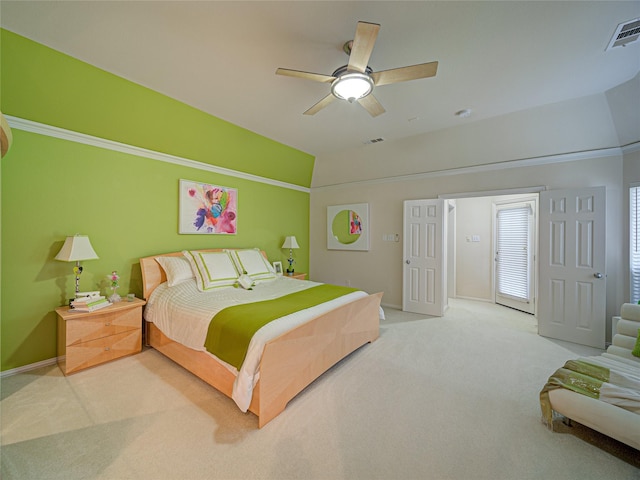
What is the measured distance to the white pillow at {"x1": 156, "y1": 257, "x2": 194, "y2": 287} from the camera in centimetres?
309

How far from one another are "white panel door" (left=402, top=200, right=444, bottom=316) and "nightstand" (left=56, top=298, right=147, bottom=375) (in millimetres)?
3957

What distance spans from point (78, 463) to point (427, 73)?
131 inches

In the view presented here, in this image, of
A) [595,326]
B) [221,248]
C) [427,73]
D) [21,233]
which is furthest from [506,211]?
[21,233]

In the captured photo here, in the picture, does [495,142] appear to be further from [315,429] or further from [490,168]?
[315,429]

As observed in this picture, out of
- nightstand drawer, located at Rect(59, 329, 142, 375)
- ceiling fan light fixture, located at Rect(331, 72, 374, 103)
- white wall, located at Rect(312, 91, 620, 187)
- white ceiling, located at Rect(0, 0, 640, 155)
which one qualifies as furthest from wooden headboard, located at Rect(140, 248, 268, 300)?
white wall, located at Rect(312, 91, 620, 187)

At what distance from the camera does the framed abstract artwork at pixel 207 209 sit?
12.0ft

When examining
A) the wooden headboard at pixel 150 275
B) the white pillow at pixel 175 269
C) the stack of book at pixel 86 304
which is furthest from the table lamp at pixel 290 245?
the stack of book at pixel 86 304

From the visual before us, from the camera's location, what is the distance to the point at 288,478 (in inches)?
56.2

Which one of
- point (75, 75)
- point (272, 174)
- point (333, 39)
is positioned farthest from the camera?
point (272, 174)

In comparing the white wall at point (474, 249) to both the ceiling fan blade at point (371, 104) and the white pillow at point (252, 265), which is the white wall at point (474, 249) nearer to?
the ceiling fan blade at point (371, 104)

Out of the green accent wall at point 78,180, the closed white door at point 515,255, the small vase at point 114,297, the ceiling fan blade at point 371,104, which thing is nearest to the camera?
the ceiling fan blade at point 371,104

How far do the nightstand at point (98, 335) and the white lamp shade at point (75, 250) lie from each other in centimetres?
52

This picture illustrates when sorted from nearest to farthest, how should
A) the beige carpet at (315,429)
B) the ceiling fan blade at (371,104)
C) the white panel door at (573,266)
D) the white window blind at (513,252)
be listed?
the beige carpet at (315,429), the ceiling fan blade at (371,104), the white panel door at (573,266), the white window blind at (513,252)

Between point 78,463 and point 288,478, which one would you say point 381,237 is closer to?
point 288,478
